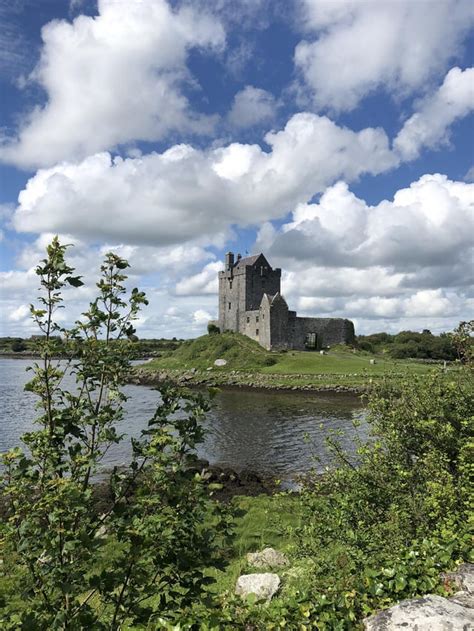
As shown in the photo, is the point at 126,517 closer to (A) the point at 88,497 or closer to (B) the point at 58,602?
(A) the point at 88,497

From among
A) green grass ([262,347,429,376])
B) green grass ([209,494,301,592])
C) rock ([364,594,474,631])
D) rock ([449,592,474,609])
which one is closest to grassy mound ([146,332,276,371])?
green grass ([262,347,429,376])

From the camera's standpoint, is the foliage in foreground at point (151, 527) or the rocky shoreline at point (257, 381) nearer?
the foliage in foreground at point (151, 527)

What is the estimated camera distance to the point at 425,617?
424 centimetres

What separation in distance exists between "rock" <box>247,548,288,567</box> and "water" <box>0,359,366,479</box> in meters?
3.61

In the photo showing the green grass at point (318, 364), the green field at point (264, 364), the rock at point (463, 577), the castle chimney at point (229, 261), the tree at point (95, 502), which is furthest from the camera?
the castle chimney at point (229, 261)

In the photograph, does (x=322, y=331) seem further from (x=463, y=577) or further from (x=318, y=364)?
(x=463, y=577)

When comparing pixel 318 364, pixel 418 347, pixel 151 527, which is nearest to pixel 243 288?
pixel 318 364

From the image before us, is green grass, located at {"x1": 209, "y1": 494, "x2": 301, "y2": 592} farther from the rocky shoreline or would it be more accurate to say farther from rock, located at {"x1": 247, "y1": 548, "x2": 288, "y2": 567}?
the rocky shoreline

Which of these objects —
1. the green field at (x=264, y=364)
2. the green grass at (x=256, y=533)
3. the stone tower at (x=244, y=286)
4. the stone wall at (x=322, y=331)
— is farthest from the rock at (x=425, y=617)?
the stone tower at (x=244, y=286)

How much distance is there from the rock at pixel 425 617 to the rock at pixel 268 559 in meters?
5.44

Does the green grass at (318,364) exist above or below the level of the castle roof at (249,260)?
below

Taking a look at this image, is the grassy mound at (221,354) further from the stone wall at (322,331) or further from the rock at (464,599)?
the rock at (464,599)

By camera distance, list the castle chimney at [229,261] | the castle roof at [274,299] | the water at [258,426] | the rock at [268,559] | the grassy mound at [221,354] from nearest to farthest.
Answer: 1. the rock at [268,559]
2. the water at [258,426]
3. the grassy mound at [221,354]
4. the castle roof at [274,299]
5. the castle chimney at [229,261]

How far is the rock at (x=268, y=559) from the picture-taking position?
9672mm
